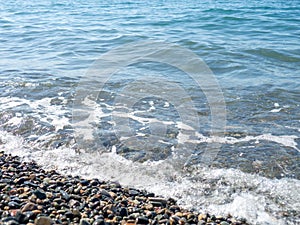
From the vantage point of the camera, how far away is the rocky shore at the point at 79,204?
4.13 metres

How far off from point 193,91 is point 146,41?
6.56 metres

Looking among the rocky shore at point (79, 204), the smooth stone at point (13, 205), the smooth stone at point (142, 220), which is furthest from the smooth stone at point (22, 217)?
the smooth stone at point (142, 220)

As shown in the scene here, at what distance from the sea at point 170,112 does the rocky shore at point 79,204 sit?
0.32 metres

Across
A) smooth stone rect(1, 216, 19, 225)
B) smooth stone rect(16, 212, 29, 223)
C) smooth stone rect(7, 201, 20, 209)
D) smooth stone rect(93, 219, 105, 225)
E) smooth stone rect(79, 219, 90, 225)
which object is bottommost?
smooth stone rect(93, 219, 105, 225)

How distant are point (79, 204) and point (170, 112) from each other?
3968 millimetres

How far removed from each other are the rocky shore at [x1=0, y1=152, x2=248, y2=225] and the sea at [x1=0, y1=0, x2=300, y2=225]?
0.32 m

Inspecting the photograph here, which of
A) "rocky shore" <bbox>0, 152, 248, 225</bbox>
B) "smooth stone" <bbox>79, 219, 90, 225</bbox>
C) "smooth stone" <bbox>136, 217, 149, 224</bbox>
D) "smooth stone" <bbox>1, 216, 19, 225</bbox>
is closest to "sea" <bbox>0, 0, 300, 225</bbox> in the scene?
"rocky shore" <bbox>0, 152, 248, 225</bbox>

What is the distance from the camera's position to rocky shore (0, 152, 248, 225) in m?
4.13

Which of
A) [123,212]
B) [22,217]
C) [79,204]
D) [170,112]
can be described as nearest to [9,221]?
[22,217]

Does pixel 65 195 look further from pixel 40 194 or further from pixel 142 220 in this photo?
pixel 142 220

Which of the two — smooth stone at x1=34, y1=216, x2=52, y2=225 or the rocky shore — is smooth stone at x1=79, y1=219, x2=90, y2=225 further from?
smooth stone at x1=34, y1=216, x2=52, y2=225

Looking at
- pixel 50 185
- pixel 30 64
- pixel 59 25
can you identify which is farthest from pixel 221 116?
pixel 59 25

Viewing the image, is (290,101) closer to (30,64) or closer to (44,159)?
(44,159)

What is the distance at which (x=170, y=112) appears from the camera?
26.6ft
